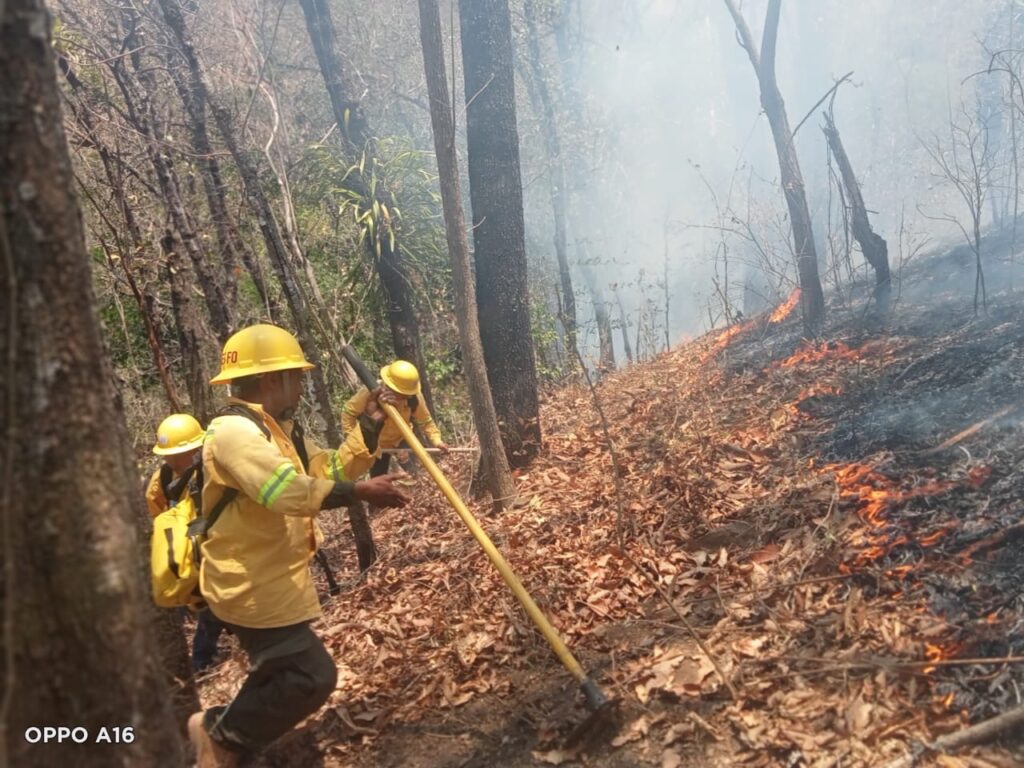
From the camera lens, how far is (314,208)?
11.2 meters

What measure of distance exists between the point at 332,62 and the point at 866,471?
26.3 ft

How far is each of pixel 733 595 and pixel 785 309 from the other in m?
8.16

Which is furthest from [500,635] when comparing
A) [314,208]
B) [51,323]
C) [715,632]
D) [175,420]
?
[314,208]

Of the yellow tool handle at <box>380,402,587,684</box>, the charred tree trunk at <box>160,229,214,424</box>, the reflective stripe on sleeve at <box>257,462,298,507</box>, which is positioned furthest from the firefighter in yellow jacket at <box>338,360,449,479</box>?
the charred tree trunk at <box>160,229,214,424</box>

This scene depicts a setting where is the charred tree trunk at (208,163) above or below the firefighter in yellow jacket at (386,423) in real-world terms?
above

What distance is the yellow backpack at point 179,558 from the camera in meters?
2.98

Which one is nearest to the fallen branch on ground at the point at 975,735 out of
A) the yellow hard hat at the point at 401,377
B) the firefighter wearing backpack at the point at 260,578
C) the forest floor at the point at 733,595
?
the forest floor at the point at 733,595

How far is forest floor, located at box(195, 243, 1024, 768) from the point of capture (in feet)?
9.69

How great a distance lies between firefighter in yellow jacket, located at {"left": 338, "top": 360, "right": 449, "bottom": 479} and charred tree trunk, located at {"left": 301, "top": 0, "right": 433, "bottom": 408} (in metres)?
3.80

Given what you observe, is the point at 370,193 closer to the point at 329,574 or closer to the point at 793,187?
the point at 329,574

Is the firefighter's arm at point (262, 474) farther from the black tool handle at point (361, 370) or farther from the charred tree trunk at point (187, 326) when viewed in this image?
the charred tree trunk at point (187, 326)

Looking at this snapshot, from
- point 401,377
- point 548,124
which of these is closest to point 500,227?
point 401,377

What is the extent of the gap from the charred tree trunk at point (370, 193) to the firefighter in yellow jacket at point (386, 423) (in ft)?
12.5

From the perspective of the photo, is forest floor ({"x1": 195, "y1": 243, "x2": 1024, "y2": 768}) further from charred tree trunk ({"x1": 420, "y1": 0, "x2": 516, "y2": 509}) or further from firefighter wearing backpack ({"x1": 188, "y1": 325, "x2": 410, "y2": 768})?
firefighter wearing backpack ({"x1": 188, "y1": 325, "x2": 410, "y2": 768})
